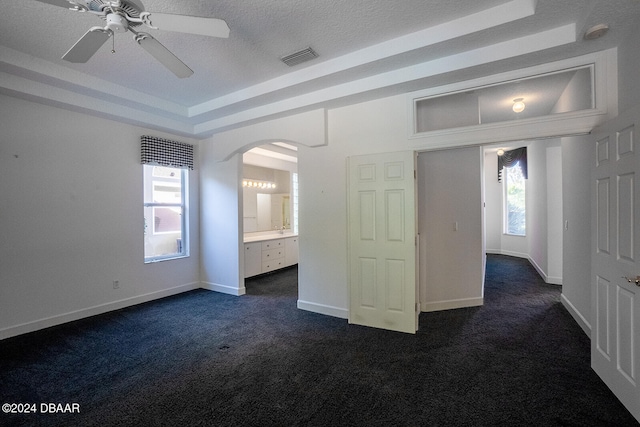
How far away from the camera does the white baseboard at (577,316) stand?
2.96m

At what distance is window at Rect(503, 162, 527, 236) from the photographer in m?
7.43

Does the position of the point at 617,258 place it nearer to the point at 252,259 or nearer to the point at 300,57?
the point at 300,57

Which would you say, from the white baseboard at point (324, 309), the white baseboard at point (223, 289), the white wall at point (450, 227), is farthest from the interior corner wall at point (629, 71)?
the white baseboard at point (223, 289)

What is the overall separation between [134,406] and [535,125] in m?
3.95

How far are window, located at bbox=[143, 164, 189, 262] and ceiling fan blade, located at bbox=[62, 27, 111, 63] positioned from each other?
8.40 ft

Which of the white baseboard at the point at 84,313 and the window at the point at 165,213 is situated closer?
the white baseboard at the point at 84,313

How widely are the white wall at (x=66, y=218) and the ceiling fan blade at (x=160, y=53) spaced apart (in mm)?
2485

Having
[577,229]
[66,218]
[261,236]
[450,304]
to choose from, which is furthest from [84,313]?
[577,229]

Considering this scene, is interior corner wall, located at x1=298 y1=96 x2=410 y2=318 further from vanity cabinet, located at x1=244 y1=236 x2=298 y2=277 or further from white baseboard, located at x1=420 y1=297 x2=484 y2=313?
vanity cabinet, located at x1=244 y1=236 x2=298 y2=277

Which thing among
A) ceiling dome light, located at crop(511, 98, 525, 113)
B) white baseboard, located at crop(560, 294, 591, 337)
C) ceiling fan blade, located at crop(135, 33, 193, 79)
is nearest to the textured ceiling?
ceiling fan blade, located at crop(135, 33, 193, 79)

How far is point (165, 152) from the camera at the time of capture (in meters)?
4.46

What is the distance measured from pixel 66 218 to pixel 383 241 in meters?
3.96

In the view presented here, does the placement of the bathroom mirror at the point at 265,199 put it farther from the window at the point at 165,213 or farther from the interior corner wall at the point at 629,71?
the interior corner wall at the point at 629,71

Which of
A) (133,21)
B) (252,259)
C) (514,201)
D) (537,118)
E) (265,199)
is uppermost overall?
(133,21)
